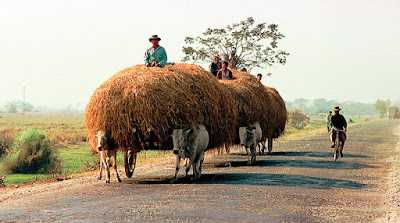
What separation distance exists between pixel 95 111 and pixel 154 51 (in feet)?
8.33

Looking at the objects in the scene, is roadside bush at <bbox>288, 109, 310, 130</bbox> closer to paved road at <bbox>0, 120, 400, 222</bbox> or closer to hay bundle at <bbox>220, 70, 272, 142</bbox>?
hay bundle at <bbox>220, 70, 272, 142</bbox>

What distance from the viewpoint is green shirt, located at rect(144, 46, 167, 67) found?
1373cm

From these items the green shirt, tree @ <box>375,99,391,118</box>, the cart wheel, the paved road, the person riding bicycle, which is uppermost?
tree @ <box>375,99,391,118</box>

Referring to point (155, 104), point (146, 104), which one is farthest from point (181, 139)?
point (146, 104)

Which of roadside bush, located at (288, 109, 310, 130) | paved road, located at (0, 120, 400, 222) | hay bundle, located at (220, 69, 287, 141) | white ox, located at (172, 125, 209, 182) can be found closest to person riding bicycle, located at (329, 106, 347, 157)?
hay bundle, located at (220, 69, 287, 141)

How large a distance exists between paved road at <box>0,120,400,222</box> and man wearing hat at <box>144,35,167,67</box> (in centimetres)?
330

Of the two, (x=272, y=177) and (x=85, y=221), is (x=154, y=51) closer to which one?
(x=272, y=177)

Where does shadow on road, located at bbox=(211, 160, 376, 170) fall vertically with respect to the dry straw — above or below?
below

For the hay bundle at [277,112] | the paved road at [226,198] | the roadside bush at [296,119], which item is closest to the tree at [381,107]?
the roadside bush at [296,119]

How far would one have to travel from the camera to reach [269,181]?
13.2m

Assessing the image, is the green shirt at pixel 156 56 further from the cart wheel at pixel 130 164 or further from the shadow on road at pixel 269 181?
the shadow on road at pixel 269 181

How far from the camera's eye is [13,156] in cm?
2175

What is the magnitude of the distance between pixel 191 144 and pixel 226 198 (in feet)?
9.53

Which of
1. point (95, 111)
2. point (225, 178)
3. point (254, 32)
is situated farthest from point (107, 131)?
point (254, 32)
